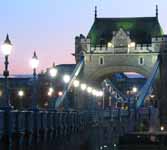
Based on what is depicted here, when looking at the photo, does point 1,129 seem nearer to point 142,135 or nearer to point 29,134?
point 29,134

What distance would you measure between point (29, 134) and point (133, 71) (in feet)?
353

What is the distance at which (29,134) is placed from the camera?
128ft

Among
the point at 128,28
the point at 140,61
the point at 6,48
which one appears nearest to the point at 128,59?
the point at 140,61

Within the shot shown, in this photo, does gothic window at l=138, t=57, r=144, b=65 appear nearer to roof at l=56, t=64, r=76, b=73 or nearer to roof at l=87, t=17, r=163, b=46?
roof at l=87, t=17, r=163, b=46

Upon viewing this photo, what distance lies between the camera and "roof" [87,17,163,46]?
15362 cm

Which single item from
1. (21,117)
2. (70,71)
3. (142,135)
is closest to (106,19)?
(70,71)

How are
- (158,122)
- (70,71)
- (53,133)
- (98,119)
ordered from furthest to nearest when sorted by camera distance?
(70,71) → (158,122) → (98,119) → (53,133)

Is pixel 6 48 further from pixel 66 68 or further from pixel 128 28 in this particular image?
pixel 66 68

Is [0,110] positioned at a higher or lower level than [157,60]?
lower

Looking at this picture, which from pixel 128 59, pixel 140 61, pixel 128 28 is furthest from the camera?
pixel 128 28

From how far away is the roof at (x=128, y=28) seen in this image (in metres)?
154

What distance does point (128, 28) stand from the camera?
508 ft

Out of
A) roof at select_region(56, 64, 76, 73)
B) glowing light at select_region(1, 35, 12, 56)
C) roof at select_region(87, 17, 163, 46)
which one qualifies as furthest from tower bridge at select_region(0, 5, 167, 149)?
glowing light at select_region(1, 35, 12, 56)

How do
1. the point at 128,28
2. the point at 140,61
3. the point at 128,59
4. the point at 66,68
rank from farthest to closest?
1. the point at 66,68
2. the point at 128,28
3. the point at 128,59
4. the point at 140,61
